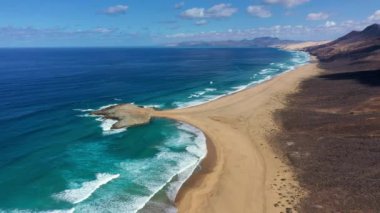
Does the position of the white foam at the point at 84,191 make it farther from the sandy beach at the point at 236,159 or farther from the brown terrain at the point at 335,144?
the brown terrain at the point at 335,144

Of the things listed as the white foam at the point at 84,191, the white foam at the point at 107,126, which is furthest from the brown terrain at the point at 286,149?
the white foam at the point at 84,191

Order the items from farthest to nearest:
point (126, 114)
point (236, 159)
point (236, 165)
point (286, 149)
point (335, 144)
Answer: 1. point (126, 114)
2. point (286, 149)
3. point (335, 144)
4. point (236, 159)
5. point (236, 165)

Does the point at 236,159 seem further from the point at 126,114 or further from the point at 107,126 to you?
the point at 126,114

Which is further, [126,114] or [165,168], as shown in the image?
[126,114]

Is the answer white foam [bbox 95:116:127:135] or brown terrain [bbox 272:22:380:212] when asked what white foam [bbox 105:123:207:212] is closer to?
white foam [bbox 95:116:127:135]

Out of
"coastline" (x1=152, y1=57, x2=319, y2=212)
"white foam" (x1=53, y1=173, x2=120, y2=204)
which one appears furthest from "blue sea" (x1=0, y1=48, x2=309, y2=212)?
"coastline" (x1=152, y1=57, x2=319, y2=212)

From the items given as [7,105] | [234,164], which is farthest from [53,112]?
[234,164]

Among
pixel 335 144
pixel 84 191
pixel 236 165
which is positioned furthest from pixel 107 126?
pixel 335 144
